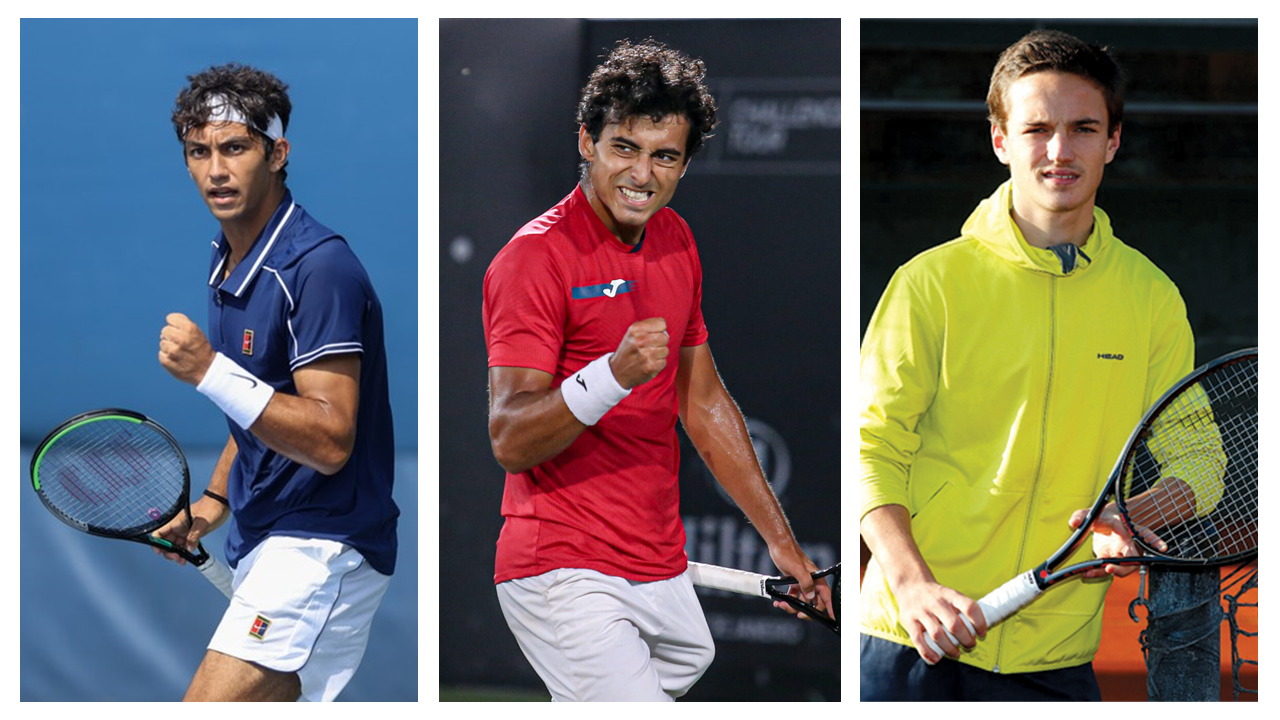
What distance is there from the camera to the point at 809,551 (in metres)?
3.86

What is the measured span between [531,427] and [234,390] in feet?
2.14

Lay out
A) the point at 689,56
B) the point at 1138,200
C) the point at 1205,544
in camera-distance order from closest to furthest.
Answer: the point at 1205,544, the point at 689,56, the point at 1138,200

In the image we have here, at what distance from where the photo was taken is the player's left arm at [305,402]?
116 inches

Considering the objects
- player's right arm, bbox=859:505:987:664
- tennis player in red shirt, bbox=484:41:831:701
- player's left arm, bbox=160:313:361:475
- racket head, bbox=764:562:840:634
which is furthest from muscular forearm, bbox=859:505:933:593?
player's left arm, bbox=160:313:361:475

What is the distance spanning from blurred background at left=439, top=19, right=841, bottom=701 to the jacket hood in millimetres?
560

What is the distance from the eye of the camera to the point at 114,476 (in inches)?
124

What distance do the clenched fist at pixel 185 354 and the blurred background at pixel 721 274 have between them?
A: 823 millimetres

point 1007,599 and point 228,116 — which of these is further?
point 228,116

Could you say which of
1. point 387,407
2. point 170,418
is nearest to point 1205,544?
point 387,407

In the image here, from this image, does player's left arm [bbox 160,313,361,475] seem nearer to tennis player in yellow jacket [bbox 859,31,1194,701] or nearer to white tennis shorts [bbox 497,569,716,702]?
white tennis shorts [bbox 497,569,716,702]

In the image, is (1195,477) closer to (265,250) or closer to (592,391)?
(592,391)

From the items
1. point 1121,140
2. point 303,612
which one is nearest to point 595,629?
point 303,612

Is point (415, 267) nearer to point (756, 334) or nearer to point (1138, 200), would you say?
point (756, 334)
